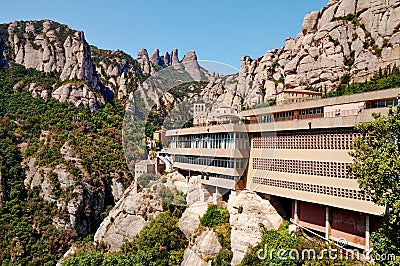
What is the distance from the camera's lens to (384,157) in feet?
34.8

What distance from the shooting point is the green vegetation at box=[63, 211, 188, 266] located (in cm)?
1983

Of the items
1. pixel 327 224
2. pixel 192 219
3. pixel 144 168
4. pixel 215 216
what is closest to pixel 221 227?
pixel 215 216

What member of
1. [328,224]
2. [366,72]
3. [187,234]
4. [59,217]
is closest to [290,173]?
[328,224]

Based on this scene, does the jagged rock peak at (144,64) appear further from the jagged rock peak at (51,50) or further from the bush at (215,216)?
the bush at (215,216)

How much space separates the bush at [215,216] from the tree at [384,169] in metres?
9.44

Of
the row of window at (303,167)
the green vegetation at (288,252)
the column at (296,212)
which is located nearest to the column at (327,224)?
the green vegetation at (288,252)

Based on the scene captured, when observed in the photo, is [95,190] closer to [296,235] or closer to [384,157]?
[296,235]

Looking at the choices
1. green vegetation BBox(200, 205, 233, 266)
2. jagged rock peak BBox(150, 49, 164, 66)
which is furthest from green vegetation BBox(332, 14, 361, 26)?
jagged rock peak BBox(150, 49, 164, 66)

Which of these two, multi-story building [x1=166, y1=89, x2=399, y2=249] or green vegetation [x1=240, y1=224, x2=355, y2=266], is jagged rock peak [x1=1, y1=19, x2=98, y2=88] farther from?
green vegetation [x1=240, y1=224, x2=355, y2=266]

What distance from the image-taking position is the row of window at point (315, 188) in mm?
13539

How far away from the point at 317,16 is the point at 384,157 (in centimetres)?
3870

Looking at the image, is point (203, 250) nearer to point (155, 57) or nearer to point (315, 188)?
point (315, 188)

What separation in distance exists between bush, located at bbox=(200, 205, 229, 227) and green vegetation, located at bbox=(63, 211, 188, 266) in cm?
212

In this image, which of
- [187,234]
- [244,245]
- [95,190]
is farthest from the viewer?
[95,190]
